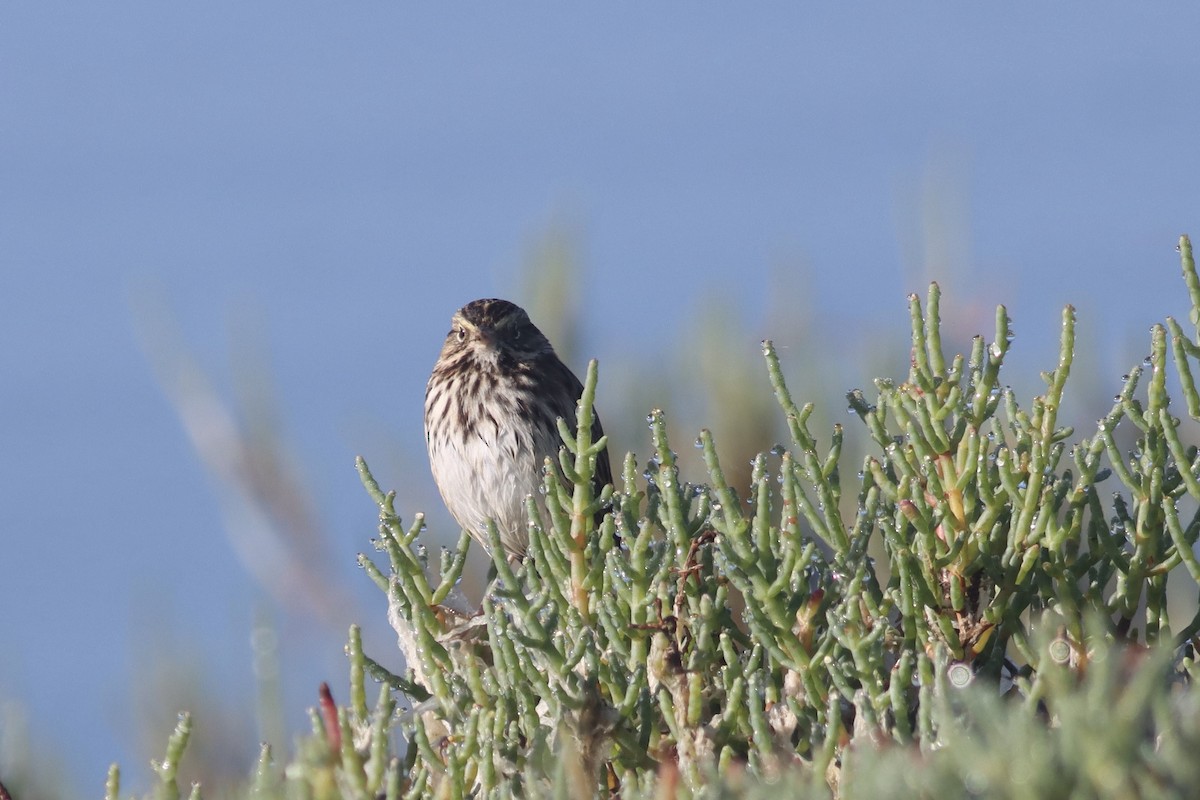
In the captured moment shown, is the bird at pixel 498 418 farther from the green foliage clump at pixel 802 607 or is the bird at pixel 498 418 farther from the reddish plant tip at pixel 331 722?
the reddish plant tip at pixel 331 722

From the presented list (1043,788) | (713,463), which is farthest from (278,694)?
(1043,788)

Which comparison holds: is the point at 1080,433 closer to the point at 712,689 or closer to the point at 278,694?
the point at 712,689

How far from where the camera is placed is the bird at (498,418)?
589cm

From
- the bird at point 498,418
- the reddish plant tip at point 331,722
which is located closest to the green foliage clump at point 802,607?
the reddish plant tip at point 331,722

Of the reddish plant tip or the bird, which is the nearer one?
the reddish plant tip

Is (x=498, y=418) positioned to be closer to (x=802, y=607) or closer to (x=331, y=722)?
(x=802, y=607)

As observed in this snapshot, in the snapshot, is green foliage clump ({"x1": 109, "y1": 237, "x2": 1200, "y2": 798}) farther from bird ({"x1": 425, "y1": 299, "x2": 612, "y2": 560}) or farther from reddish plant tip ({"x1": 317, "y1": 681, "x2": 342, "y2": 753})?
bird ({"x1": 425, "y1": 299, "x2": 612, "y2": 560})

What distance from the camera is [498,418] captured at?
5.97 metres

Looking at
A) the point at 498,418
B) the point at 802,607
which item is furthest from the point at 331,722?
the point at 498,418

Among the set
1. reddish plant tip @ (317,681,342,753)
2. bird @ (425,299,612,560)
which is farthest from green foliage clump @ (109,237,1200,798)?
bird @ (425,299,612,560)

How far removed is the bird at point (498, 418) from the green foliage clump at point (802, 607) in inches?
108

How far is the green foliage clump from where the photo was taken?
8.22 feet

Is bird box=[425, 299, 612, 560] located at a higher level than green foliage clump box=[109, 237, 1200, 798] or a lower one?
higher

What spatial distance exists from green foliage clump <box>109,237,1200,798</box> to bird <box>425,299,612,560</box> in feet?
9.03
